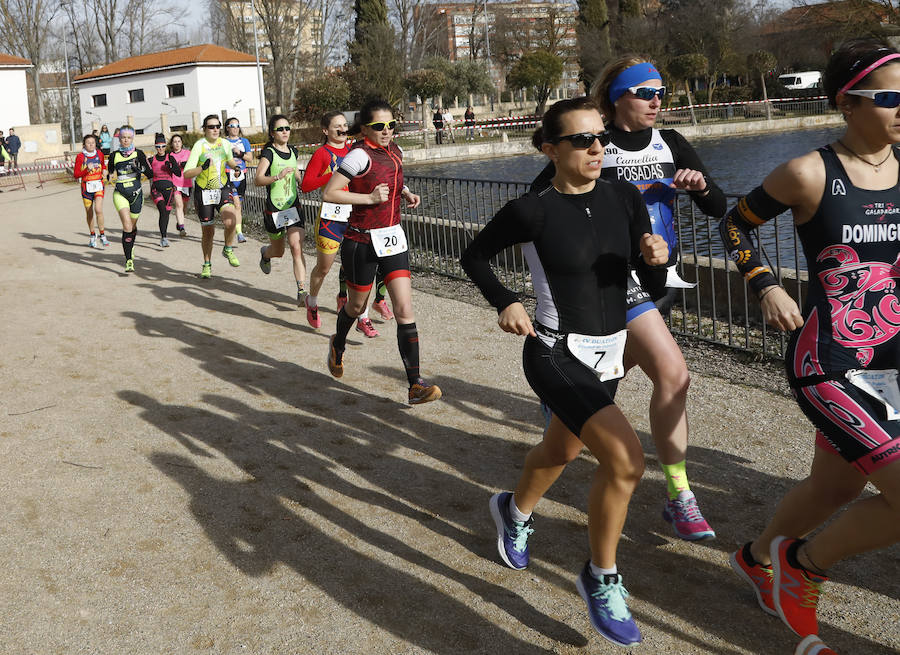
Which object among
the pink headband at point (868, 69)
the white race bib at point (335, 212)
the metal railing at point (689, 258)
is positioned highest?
the pink headband at point (868, 69)

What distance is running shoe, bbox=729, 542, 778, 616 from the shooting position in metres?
3.51

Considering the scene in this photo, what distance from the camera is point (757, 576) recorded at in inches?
140

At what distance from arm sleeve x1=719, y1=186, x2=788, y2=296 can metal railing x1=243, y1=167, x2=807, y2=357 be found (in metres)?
0.70

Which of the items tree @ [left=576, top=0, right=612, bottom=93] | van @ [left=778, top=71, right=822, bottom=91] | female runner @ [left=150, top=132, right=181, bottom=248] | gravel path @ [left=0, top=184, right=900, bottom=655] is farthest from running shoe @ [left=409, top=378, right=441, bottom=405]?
tree @ [left=576, top=0, right=612, bottom=93]

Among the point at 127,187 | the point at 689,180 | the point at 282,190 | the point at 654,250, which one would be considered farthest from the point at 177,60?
the point at 654,250

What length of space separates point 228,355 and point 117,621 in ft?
14.9

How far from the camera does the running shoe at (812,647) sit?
3.03m

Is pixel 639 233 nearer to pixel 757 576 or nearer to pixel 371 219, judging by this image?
pixel 757 576

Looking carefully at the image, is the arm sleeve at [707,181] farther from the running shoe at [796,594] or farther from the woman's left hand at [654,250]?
the running shoe at [796,594]

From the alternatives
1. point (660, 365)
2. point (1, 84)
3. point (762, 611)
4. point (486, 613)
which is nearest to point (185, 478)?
point (486, 613)

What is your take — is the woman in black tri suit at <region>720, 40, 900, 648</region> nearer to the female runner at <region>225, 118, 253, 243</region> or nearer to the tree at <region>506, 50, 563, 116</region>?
the female runner at <region>225, 118, 253, 243</region>

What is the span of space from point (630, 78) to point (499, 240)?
130 centimetres

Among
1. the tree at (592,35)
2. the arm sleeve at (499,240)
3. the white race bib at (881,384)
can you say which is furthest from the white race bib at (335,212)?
the tree at (592,35)

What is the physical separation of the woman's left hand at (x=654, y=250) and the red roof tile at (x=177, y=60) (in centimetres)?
6244
